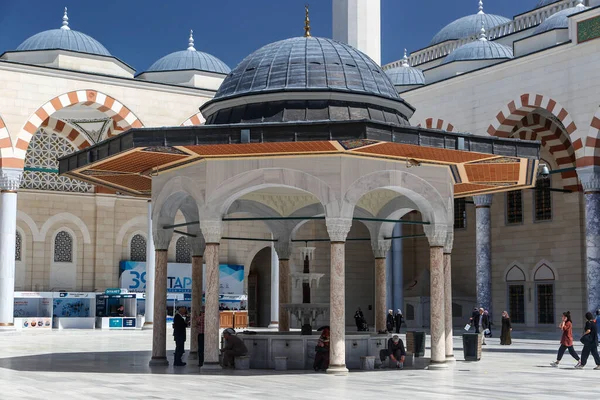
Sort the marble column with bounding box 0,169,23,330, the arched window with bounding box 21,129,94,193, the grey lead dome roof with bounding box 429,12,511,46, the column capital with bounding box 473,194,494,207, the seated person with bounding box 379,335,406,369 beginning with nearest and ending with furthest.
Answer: the seated person with bounding box 379,335,406,369 → the marble column with bounding box 0,169,23,330 → the column capital with bounding box 473,194,494,207 → the arched window with bounding box 21,129,94,193 → the grey lead dome roof with bounding box 429,12,511,46

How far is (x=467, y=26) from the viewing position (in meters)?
31.5

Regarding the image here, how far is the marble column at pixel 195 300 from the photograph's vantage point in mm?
14011

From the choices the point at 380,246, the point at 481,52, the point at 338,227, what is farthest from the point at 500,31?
the point at 338,227

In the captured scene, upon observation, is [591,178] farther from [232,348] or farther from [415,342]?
[232,348]

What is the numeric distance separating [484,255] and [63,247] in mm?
13054

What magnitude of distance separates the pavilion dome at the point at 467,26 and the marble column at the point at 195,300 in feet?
62.7

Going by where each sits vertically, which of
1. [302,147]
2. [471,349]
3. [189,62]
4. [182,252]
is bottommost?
[471,349]

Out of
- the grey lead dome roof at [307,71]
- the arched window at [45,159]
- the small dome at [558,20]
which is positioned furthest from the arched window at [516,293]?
the grey lead dome roof at [307,71]

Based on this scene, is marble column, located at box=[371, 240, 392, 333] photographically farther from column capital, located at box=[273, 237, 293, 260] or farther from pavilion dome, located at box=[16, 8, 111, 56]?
pavilion dome, located at box=[16, 8, 111, 56]

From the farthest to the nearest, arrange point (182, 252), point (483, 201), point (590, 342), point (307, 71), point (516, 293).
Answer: point (182, 252), point (516, 293), point (483, 201), point (590, 342), point (307, 71)

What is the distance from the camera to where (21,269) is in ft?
86.4

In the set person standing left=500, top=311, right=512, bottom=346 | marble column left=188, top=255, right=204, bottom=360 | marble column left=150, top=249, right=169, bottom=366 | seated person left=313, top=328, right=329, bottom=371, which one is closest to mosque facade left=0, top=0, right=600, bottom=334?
person standing left=500, top=311, right=512, bottom=346

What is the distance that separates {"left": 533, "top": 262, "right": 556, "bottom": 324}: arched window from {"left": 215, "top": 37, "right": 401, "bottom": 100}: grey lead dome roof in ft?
→ 46.7

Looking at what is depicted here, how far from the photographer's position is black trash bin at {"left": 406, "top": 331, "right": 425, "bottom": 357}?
14.4 meters
